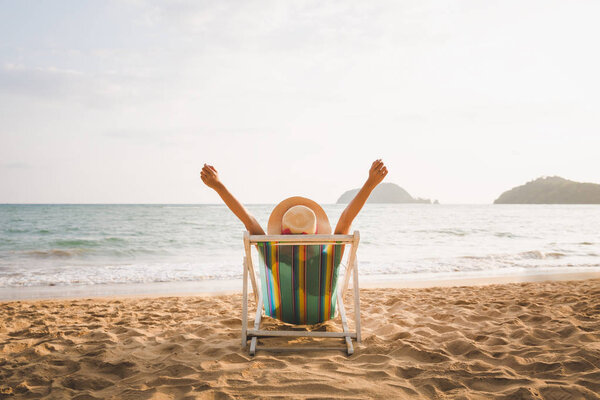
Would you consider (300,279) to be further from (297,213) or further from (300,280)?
(297,213)

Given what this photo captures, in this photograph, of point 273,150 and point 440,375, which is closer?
point 440,375

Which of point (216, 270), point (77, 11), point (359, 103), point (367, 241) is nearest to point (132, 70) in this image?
point (77, 11)

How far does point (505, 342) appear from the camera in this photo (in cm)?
287

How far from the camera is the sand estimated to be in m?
2.10

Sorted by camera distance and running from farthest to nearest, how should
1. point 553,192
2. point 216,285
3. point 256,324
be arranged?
1. point 553,192
2. point 216,285
3. point 256,324

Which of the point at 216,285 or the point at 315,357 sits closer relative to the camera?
the point at 315,357

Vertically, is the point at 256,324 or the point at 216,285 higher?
the point at 256,324

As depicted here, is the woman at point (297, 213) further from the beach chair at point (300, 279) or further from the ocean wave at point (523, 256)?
the ocean wave at point (523, 256)

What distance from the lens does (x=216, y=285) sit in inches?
257

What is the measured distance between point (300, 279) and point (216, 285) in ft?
13.1

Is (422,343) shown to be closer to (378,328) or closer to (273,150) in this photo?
(378,328)

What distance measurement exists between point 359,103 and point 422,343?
13.6 meters

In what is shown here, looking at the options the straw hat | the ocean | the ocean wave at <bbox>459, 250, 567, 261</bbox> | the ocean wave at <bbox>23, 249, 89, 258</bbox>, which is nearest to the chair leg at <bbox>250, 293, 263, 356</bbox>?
the straw hat

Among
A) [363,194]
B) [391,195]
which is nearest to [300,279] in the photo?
[363,194]
